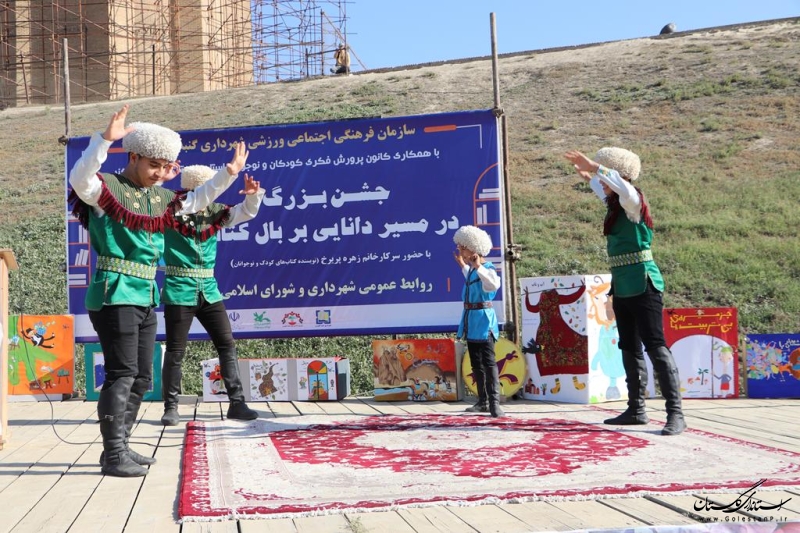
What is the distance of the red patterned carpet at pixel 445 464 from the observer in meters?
3.17

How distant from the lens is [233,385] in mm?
5863

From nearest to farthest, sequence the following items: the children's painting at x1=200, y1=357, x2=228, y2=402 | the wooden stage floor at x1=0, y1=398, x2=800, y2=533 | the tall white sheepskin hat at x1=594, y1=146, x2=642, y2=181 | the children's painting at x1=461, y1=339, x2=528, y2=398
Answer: the wooden stage floor at x1=0, y1=398, x2=800, y2=533, the tall white sheepskin hat at x1=594, y1=146, x2=642, y2=181, the children's painting at x1=461, y1=339, x2=528, y2=398, the children's painting at x1=200, y1=357, x2=228, y2=402

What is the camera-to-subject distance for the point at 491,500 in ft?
10.1

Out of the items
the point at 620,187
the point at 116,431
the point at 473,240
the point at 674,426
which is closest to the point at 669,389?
the point at 674,426

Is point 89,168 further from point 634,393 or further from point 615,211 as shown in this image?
point 634,393

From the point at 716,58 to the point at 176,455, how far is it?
99.3ft

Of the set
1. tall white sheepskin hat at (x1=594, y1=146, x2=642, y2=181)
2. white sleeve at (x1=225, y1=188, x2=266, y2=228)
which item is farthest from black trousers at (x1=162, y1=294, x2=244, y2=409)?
tall white sheepskin hat at (x1=594, y1=146, x2=642, y2=181)

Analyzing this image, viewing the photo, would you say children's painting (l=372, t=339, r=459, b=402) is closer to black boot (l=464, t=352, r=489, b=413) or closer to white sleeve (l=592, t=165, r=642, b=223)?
black boot (l=464, t=352, r=489, b=413)

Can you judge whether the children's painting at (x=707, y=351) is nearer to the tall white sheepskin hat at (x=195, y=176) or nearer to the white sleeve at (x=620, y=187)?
the white sleeve at (x=620, y=187)

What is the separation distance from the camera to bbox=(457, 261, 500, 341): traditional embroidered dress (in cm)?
585

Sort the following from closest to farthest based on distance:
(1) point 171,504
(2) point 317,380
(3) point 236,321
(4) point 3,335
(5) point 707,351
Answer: (1) point 171,504
(4) point 3,335
(5) point 707,351
(2) point 317,380
(3) point 236,321

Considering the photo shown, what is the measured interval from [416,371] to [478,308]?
137cm

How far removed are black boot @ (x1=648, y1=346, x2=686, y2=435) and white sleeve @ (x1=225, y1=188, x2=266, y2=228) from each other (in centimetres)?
254

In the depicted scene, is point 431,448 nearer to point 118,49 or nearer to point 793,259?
point 793,259
